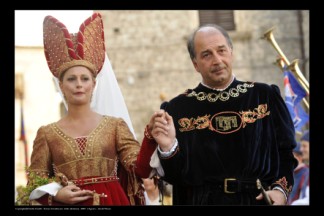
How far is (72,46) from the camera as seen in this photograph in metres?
4.14

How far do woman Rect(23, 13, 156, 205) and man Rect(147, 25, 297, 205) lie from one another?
217 millimetres

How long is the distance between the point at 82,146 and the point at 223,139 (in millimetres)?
867

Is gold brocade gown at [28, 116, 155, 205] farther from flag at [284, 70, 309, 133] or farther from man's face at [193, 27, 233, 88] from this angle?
flag at [284, 70, 309, 133]

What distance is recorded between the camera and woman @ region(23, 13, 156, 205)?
3.94 m

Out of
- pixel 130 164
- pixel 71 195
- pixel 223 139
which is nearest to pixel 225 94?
pixel 223 139

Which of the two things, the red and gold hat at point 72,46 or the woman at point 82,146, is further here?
the red and gold hat at point 72,46

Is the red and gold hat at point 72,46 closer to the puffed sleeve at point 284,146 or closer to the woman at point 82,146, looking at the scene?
the woman at point 82,146

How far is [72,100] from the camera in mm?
4062

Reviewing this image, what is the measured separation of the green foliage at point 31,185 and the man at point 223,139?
2.35ft

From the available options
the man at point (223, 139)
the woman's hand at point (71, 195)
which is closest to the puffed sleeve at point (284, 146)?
the man at point (223, 139)

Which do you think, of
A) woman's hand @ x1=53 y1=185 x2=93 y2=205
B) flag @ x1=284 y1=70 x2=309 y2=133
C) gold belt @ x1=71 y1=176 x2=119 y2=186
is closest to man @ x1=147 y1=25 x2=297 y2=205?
gold belt @ x1=71 y1=176 x2=119 y2=186

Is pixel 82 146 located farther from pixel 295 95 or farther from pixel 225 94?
pixel 295 95

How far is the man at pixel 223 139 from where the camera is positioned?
387 cm
